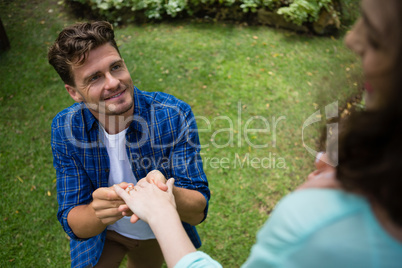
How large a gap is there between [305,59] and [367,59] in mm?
5594

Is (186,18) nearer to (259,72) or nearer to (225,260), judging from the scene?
(259,72)

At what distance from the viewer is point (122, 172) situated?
2242mm

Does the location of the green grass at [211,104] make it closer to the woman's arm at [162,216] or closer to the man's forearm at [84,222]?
the man's forearm at [84,222]

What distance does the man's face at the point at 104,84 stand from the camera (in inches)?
83.4

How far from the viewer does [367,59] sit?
0.70 m

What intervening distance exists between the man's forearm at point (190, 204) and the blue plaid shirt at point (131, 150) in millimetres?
100

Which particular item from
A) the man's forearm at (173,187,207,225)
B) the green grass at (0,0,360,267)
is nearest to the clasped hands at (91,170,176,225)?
the man's forearm at (173,187,207,225)

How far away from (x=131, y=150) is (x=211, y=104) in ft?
9.61

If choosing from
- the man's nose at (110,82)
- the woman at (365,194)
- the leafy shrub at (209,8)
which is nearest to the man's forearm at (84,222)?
the man's nose at (110,82)

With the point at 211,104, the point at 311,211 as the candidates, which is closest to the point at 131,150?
the point at 311,211

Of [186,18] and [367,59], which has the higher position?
[367,59]

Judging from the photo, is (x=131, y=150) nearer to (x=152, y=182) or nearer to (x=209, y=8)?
(x=152, y=182)

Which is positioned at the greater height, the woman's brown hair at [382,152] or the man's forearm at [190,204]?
the woman's brown hair at [382,152]

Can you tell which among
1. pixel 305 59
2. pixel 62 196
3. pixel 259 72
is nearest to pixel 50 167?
pixel 62 196
